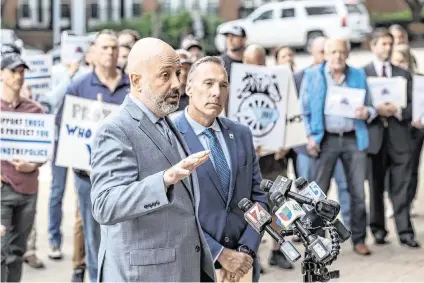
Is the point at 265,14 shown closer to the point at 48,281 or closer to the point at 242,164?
the point at 48,281

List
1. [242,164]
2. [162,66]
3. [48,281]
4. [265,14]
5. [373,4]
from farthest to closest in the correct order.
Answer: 1. [373,4]
2. [265,14]
3. [48,281]
4. [242,164]
5. [162,66]

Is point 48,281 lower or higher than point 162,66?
lower

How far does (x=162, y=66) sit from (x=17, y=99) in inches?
145

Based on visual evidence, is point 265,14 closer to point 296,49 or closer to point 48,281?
point 296,49

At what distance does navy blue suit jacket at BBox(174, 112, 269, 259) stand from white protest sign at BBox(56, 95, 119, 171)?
2480 mm

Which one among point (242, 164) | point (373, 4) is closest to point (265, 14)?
point (373, 4)

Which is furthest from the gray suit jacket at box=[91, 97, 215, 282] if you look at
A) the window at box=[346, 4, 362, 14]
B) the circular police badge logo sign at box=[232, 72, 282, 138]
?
the window at box=[346, 4, 362, 14]

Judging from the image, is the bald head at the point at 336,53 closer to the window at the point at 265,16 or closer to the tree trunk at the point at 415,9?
the window at the point at 265,16

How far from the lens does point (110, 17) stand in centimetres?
4603

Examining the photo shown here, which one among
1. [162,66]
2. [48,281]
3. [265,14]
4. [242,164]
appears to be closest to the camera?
[162,66]

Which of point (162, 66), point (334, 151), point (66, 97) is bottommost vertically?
point (334, 151)

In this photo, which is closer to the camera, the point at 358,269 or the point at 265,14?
the point at 358,269

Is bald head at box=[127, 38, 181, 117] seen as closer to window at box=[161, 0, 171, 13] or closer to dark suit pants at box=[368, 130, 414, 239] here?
Answer: dark suit pants at box=[368, 130, 414, 239]

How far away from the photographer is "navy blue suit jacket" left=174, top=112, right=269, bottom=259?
5.64 m
